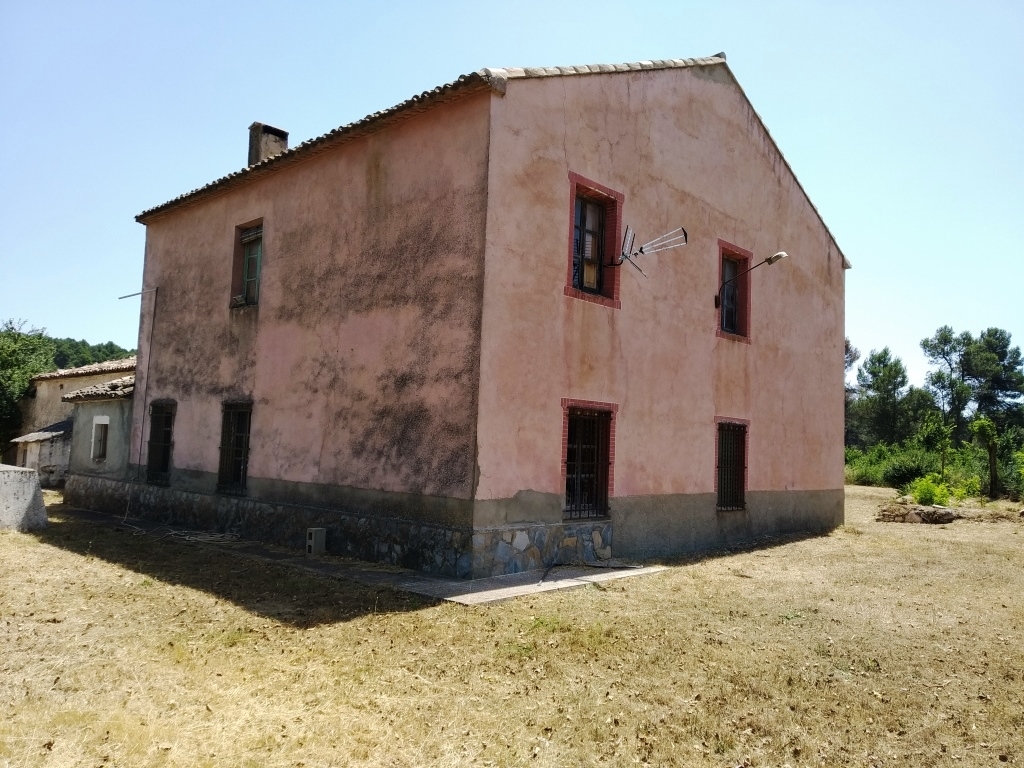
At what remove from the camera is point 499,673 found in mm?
5375

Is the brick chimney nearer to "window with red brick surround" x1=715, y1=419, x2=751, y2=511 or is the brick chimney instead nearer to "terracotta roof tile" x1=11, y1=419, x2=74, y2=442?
Result: "terracotta roof tile" x1=11, y1=419, x2=74, y2=442

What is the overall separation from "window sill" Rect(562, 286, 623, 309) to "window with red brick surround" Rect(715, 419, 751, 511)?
3.80 m

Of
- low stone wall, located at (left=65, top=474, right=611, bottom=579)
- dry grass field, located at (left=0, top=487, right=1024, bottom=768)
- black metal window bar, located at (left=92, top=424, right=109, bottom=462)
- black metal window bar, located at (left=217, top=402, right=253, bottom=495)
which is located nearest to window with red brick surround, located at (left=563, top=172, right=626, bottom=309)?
low stone wall, located at (left=65, top=474, right=611, bottom=579)

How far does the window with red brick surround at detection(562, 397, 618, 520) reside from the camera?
33.7 feet

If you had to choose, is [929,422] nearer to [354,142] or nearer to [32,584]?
[354,142]

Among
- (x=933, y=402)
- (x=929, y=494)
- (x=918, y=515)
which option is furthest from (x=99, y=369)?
(x=933, y=402)

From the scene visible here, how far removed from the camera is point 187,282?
14672 mm

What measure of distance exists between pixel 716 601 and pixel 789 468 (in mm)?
7852

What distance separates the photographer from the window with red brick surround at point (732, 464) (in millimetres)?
13258

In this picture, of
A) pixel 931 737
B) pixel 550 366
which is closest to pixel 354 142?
pixel 550 366

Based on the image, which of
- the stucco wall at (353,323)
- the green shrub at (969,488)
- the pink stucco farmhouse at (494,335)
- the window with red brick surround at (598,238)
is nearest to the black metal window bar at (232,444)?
the pink stucco farmhouse at (494,335)

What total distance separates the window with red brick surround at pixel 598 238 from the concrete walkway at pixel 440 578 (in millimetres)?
3843

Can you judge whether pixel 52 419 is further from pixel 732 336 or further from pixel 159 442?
pixel 732 336

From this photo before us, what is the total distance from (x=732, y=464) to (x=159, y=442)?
11.5 m
